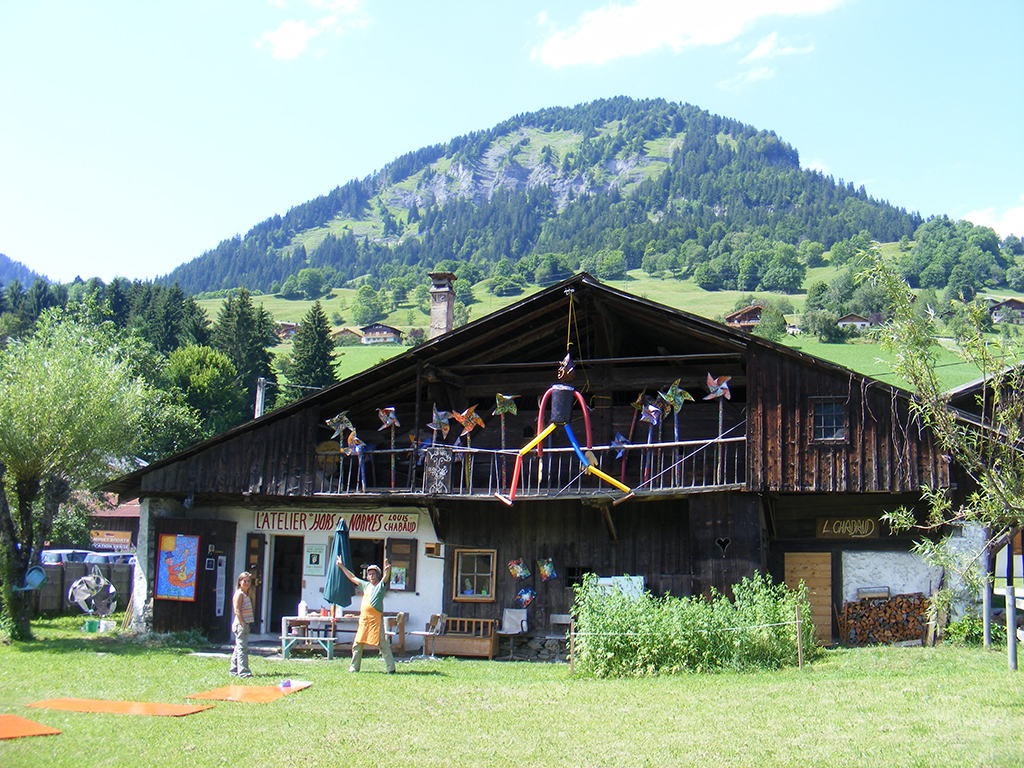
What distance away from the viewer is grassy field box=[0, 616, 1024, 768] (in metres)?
9.30

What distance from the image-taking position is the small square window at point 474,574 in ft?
67.0

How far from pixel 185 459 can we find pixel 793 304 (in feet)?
416

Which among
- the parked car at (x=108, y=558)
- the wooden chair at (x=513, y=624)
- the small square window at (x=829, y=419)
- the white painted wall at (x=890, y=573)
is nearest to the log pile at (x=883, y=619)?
the white painted wall at (x=890, y=573)

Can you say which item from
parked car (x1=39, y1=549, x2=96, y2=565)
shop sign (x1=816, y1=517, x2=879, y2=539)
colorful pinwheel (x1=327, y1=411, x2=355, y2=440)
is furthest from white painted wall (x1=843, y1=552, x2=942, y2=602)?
parked car (x1=39, y1=549, x2=96, y2=565)

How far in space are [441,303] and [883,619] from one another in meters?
13.2

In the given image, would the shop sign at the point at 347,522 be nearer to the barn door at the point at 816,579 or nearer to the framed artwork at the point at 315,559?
the framed artwork at the point at 315,559

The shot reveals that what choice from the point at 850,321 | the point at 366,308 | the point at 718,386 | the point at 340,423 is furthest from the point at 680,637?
the point at 366,308

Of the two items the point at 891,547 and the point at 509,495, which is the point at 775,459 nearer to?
the point at 891,547

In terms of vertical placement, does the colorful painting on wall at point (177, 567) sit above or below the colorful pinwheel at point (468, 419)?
below

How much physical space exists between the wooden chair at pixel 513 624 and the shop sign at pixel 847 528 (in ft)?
21.5

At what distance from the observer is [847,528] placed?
19.5 meters

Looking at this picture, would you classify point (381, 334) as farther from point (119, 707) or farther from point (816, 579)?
point (119, 707)

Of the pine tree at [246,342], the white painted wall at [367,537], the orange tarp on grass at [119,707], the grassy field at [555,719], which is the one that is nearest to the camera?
the grassy field at [555,719]

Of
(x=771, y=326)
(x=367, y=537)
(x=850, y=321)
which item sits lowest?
(x=367, y=537)
